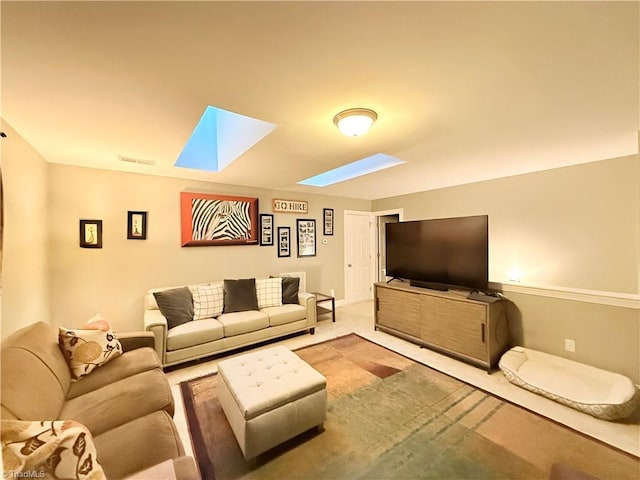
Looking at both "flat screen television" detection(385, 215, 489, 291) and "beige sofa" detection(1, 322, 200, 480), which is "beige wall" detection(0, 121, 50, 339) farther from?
"flat screen television" detection(385, 215, 489, 291)

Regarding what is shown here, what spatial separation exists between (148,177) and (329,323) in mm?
3525

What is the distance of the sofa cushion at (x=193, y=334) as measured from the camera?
2713 millimetres

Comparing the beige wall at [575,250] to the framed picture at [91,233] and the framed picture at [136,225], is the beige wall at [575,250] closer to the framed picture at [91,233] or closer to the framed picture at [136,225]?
the framed picture at [136,225]

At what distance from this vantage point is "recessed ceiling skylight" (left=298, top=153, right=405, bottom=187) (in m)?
3.30

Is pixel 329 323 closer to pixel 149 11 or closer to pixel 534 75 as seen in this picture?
pixel 534 75

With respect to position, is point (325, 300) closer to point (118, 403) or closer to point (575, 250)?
point (118, 403)

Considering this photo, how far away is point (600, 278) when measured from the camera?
2.91 m

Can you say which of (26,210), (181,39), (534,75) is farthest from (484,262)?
(26,210)

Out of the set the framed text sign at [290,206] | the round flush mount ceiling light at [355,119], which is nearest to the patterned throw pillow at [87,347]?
the round flush mount ceiling light at [355,119]

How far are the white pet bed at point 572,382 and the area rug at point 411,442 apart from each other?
0.33 metres

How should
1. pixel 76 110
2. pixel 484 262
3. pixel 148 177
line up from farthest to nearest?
pixel 148 177
pixel 484 262
pixel 76 110

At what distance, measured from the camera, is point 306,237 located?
4879 millimetres

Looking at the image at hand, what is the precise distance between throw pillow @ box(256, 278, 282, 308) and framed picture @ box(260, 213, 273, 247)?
0.82 m

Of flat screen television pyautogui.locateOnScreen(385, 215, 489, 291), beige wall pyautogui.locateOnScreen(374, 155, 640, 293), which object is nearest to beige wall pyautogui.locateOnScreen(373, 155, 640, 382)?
beige wall pyautogui.locateOnScreen(374, 155, 640, 293)
